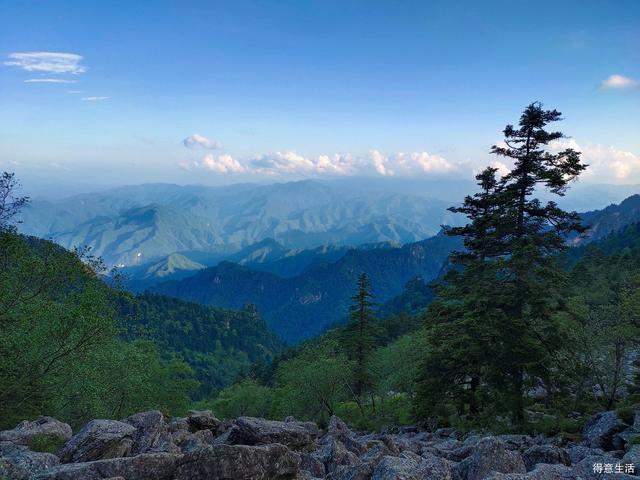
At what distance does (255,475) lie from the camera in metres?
14.4

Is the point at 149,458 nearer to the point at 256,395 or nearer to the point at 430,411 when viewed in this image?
the point at 430,411

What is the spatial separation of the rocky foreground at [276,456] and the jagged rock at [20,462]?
36mm

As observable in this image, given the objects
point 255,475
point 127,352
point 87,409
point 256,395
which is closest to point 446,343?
point 255,475

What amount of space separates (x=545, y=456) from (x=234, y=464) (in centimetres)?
1294

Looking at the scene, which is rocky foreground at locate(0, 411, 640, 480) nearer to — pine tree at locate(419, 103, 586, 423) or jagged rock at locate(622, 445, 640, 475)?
jagged rock at locate(622, 445, 640, 475)

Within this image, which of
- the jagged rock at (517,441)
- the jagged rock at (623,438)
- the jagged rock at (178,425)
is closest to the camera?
the jagged rock at (623,438)

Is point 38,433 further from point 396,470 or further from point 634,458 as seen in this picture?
point 634,458

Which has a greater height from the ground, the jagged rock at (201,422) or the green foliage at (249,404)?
the jagged rock at (201,422)

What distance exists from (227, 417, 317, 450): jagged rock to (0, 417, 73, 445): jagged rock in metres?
10.1

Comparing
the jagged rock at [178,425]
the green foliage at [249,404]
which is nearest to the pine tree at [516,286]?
the jagged rock at [178,425]

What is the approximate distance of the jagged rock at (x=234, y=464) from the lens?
1388 centimetres

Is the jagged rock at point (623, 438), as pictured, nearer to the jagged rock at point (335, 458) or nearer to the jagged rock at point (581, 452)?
the jagged rock at point (581, 452)

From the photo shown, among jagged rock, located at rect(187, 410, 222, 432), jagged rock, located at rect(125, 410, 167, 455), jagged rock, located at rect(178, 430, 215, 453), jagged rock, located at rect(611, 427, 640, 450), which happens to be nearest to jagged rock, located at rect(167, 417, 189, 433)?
jagged rock, located at rect(187, 410, 222, 432)

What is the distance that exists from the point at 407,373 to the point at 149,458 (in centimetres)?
3435
